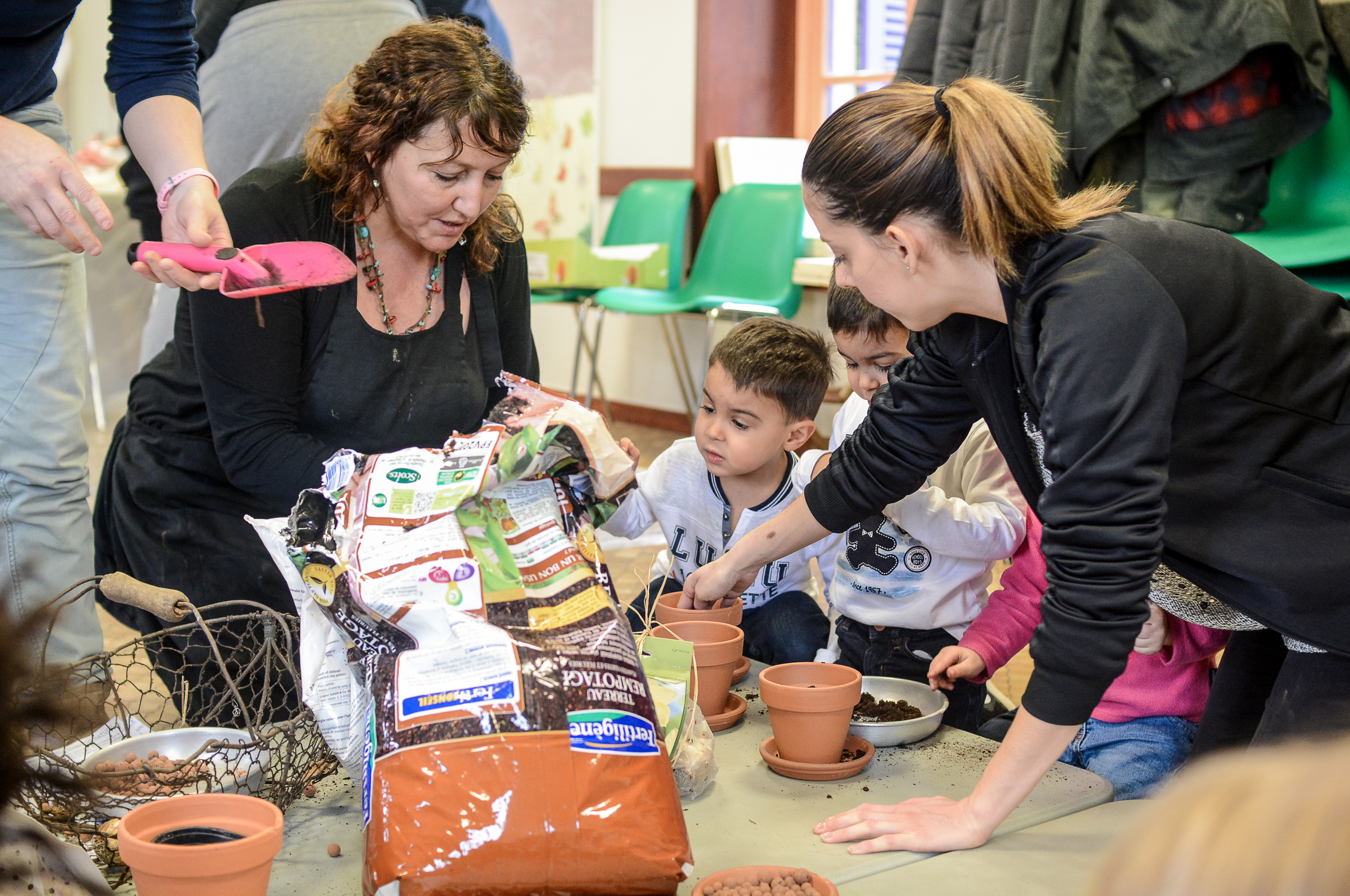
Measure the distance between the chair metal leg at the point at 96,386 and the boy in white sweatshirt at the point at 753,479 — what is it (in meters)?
4.22

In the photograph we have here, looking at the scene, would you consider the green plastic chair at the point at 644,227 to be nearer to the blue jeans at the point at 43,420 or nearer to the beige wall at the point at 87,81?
the blue jeans at the point at 43,420

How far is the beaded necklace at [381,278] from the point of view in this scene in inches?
60.9

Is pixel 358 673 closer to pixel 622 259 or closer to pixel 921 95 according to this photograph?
pixel 921 95

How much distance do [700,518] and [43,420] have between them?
933 millimetres

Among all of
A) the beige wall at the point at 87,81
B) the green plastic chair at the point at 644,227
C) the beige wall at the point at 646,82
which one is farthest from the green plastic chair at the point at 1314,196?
the beige wall at the point at 87,81

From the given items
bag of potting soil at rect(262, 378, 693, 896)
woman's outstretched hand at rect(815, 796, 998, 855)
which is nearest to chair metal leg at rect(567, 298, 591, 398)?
bag of potting soil at rect(262, 378, 693, 896)

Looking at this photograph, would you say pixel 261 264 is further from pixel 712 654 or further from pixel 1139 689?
pixel 1139 689

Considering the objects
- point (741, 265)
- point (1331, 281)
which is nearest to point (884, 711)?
point (1331, 281)

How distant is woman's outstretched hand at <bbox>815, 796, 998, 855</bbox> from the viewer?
98 centimetres

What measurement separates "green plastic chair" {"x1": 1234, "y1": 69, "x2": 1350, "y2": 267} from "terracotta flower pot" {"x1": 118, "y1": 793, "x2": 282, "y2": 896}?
2.00 meters

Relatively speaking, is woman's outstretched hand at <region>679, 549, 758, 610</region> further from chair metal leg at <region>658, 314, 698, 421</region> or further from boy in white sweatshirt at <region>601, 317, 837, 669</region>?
chair metal leg at <region>658, 314, 698, 421</region>

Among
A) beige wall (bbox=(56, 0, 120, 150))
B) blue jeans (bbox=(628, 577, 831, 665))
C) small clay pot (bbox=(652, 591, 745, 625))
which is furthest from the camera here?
beige wall (bbox=(56, 0, 120, 150))

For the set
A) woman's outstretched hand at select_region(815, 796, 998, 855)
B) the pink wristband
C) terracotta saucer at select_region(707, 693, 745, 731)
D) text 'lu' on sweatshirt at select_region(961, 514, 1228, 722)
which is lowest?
text 'lu' on sweatshirt at select_region(961, 514, 1228, 722)

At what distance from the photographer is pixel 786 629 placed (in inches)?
68.7
